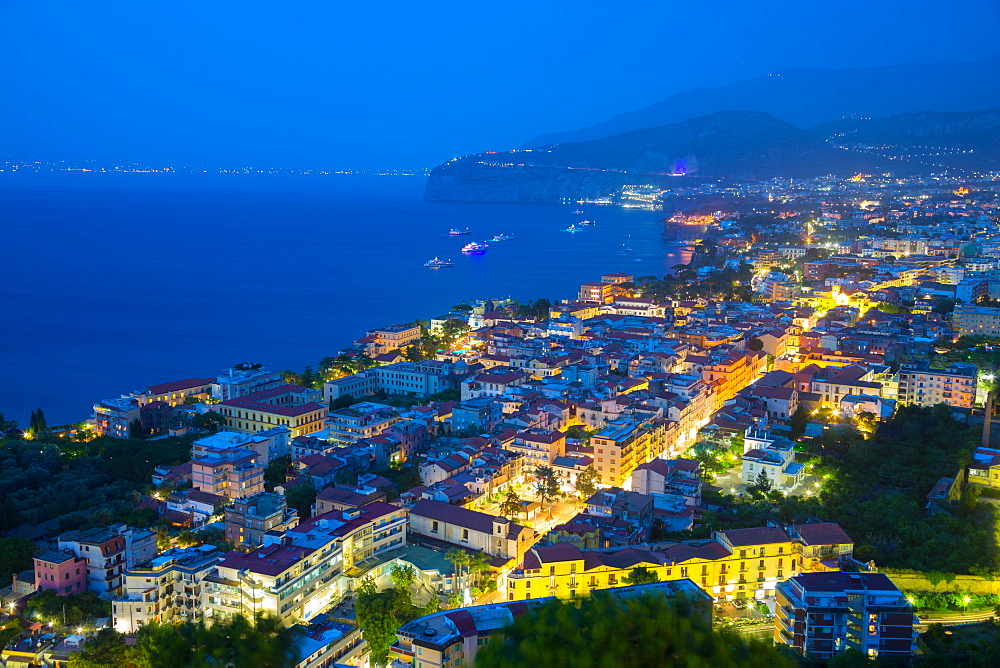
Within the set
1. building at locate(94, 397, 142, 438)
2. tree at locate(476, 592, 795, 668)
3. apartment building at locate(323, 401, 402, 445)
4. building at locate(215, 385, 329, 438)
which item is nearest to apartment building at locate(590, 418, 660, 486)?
apartment building at locate(323, 401, 402, 445)

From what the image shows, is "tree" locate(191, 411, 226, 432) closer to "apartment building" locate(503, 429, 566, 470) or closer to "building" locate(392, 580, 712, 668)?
"apartment building" locate(503, 429, 566, 470)

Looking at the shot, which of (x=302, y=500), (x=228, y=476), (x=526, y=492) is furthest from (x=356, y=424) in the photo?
(x=526, y=492)

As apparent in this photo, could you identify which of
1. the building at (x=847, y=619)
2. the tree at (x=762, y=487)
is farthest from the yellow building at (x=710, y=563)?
the tree at (x=762, y=487)

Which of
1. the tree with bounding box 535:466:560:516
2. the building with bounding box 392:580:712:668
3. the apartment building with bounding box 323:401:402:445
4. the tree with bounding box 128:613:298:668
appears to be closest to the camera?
the tree with bounding box 128:613:298:668

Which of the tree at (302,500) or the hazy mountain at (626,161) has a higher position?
the hazy mountain at (626,161)

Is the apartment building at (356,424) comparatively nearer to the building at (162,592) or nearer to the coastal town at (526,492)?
the coastal town at (526,492)

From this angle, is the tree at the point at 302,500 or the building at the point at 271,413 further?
the building at the point at 271,413
